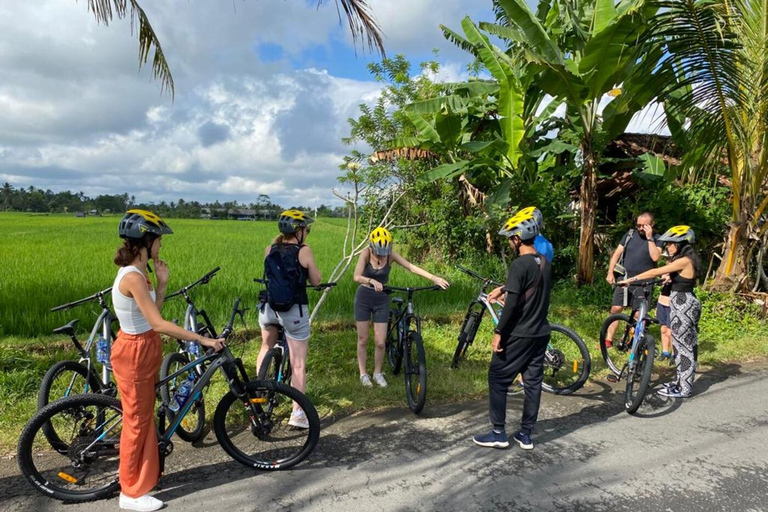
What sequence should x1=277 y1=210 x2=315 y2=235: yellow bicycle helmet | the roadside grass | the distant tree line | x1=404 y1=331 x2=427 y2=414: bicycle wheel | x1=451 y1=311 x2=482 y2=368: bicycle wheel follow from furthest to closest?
1. the distant tree line
2. x1=451 y1=311 x2=482 y2=368: bicycle wheel
3. the roadside grass
4. x1=404 y1=331 x2=427 y2=414: bicycle wheel
5. x1=277 y1=210 x2=315 y2=235: yellow bicycle helmet

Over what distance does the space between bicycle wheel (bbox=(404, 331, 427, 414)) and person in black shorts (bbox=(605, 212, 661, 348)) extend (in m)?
2.68

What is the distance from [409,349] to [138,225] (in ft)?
8.55

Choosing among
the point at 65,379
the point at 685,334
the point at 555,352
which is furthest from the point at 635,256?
the point at 65,379

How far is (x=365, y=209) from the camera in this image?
44.2 ft

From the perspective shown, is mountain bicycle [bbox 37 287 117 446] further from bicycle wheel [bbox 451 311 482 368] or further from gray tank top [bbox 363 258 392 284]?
bicycle wheel [bbox 451 311 482 368]

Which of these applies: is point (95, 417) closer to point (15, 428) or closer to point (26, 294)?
point (15, 428)

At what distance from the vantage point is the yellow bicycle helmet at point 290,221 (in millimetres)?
3701

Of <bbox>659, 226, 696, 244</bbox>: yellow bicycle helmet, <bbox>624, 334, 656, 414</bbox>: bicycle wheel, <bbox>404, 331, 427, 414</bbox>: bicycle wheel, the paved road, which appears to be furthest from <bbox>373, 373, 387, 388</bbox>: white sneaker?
<bbox>659, 226, 696, 244</bbox>: yellow bicycle helmet

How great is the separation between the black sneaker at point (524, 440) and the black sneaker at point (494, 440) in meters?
0.10

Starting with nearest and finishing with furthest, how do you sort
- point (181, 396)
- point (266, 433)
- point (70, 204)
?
point (181, 396) < point (266, 433) < point (70, 204)

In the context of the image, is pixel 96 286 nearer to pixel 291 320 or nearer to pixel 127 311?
pixel 291 320

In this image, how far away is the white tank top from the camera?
268 cm

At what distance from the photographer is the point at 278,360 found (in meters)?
4.11

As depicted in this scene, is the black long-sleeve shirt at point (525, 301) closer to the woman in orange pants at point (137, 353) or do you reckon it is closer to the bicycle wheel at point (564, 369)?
the bicycle wheel at point (564, 369)
